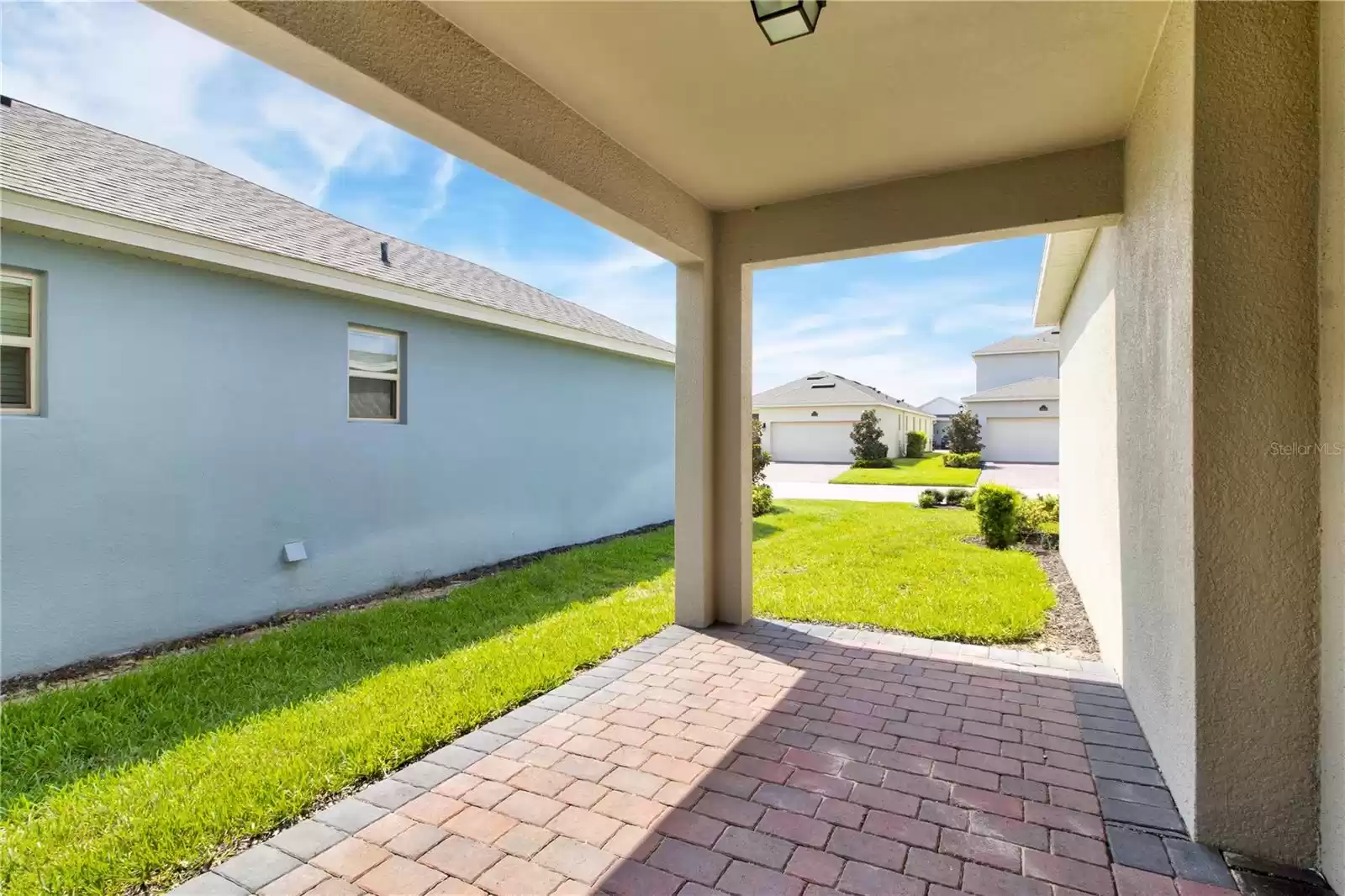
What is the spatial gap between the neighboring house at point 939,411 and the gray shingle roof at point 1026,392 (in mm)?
14079

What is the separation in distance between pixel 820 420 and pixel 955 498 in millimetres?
16158

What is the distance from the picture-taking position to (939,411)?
2299 inches

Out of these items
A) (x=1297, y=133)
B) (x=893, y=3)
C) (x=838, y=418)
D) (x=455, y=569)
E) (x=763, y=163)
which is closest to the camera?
(x=1297, y=133)

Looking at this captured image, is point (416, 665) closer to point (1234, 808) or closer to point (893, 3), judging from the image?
point (1234, 808)

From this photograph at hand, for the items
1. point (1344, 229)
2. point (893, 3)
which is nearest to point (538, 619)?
point (893, 3)

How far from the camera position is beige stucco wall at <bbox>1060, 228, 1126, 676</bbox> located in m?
4.20

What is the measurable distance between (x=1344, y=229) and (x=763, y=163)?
2981 millimetres

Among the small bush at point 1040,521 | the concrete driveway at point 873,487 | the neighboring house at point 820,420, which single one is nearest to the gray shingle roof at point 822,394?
the neighboring house at point 820,420

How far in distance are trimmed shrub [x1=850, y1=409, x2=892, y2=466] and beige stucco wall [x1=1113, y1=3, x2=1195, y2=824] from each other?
24.8 metres

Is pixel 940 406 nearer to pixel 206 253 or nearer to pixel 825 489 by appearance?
pixel 825 489

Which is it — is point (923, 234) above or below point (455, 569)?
above

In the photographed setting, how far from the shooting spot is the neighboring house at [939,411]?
47381 mm

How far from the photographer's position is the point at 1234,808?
2320mm

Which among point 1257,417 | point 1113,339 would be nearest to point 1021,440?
point 1113,339
